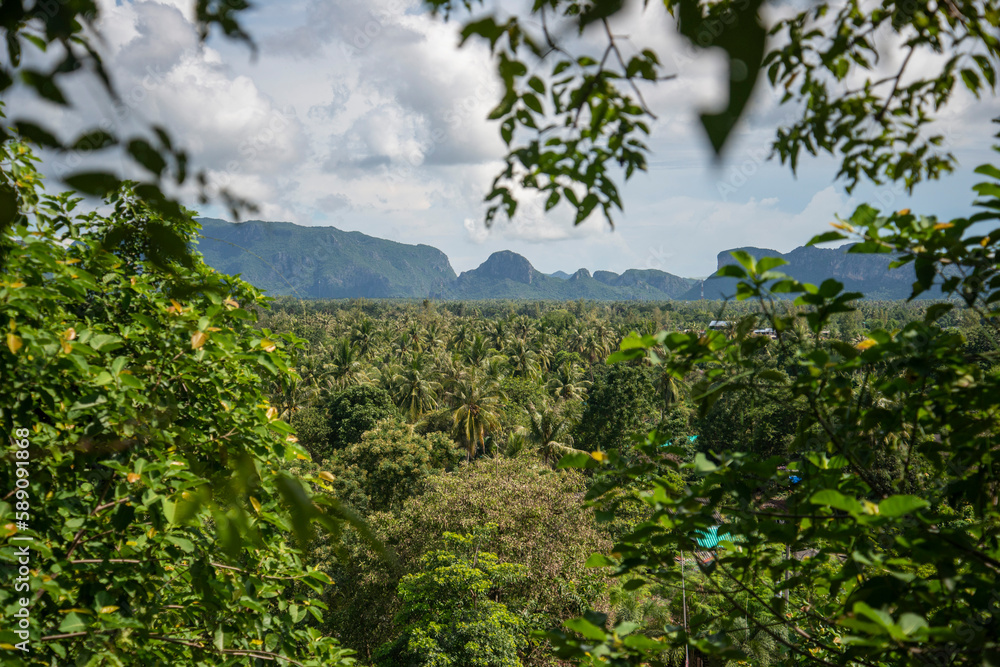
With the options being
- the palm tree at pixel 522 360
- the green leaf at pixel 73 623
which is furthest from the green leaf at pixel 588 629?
the palm tree at pixel 522 360

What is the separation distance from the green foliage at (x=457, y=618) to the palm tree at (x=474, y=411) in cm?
1219

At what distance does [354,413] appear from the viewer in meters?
22.5

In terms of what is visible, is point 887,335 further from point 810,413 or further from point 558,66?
point 558,66

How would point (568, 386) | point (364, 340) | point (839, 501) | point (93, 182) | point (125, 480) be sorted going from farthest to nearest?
point (364, 340), point (568, 386), point (125, 480), point (839, 501), point (93, 182)

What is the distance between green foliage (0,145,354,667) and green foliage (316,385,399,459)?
1924cm

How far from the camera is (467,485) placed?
12859mm

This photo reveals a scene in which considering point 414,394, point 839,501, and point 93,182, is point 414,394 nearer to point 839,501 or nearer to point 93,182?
point 839,501

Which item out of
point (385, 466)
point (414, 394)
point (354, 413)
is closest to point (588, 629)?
point (385, 466)

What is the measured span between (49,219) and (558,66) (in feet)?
12.0

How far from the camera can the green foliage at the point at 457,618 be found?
26.7 feet

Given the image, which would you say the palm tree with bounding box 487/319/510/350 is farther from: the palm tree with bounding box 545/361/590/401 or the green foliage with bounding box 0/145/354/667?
the green foliage with bounding box 0/145/354/667

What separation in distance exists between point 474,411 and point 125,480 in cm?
2093

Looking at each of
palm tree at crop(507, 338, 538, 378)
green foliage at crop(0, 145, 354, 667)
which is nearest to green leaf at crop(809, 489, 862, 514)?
green foliage at crop(0, 145, 354, 667)

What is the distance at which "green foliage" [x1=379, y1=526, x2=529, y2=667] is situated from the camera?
26.7 ft
